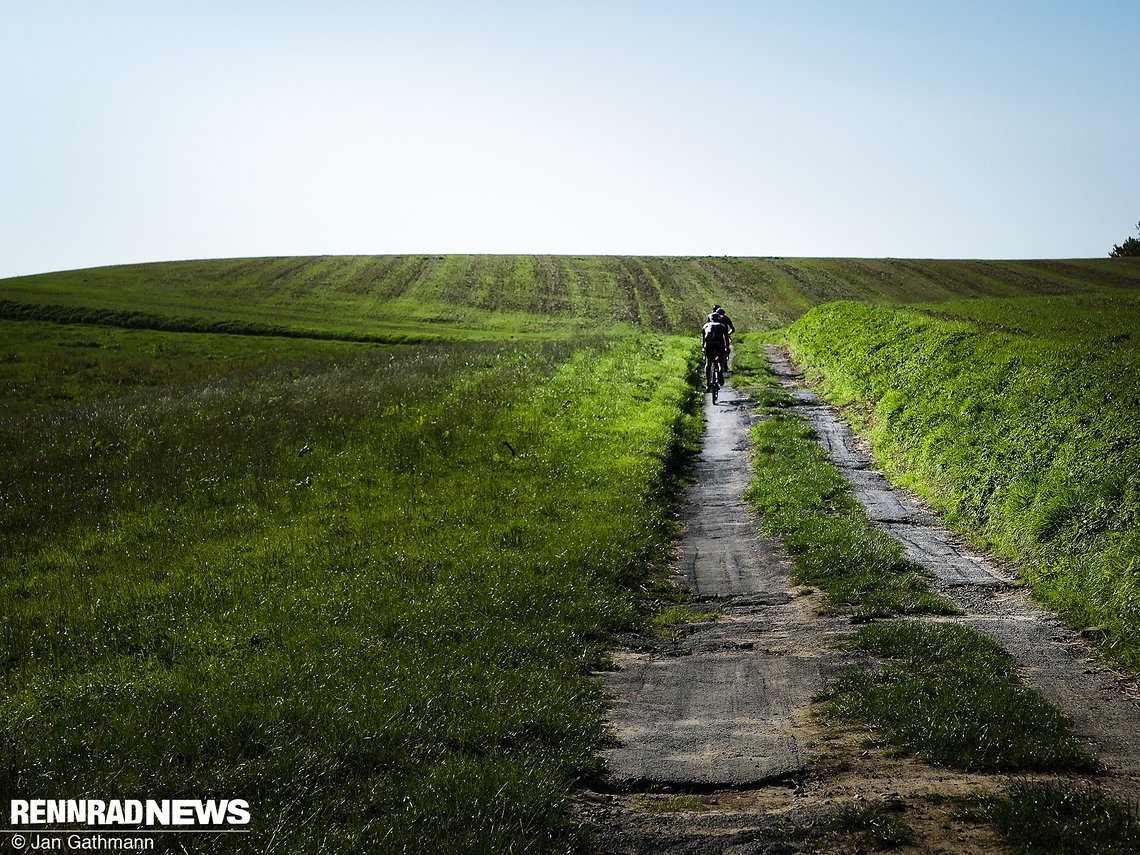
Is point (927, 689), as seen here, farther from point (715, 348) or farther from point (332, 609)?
point (715, 348)

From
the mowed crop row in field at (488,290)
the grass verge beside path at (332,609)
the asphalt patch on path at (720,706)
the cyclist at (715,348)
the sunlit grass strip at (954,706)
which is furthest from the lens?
the mowed crop row in field at (488,290)

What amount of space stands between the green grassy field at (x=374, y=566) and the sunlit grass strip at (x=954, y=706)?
5.13 feet

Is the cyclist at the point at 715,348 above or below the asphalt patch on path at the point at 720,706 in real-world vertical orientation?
above

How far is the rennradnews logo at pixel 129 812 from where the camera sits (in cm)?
542

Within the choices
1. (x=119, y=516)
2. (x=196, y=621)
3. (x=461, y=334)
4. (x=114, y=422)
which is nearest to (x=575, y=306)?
(x=461, y=334)

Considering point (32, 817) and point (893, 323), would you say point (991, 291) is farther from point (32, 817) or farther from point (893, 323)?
point (32, 817)

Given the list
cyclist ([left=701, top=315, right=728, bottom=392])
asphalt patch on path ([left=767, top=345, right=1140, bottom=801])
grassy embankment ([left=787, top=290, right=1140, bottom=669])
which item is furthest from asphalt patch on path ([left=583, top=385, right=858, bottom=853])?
cyclist ([left=701, top=315, right=728, bottom=392])

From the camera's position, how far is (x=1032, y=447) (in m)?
13.3

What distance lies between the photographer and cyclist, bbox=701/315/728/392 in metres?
28.0

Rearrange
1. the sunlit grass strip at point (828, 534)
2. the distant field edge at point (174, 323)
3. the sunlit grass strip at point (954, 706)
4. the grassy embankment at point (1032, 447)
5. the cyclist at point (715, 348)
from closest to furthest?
the sunlit grass strip at point (954, 706) → the grassy embankment at point (1032, 447) → the sunlit grass strip at point (828, 534) → the cyclist at point (715, 348) → the distant field edge at point (174, 323)

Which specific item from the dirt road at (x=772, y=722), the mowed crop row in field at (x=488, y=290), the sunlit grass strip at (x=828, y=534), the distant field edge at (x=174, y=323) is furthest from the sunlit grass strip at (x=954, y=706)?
the mowed crop row in field at (x=488, y=290)

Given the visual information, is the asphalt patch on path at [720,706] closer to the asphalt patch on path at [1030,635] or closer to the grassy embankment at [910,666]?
the grassy embankment at [910,666]

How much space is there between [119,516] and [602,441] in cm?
1050

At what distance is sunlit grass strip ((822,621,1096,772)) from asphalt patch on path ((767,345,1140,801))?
24cm
